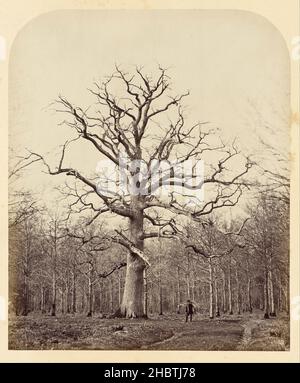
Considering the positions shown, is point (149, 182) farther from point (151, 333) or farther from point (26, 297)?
point (26, 297)

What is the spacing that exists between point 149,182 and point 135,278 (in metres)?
0.67

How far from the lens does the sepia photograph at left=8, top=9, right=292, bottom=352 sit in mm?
4512

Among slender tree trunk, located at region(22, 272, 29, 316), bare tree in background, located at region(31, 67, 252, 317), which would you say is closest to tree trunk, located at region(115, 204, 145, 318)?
bare tree in background, located at region(31, 67, 252, 317)

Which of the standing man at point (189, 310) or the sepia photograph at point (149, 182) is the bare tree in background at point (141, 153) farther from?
the standing man at point (189, 310)

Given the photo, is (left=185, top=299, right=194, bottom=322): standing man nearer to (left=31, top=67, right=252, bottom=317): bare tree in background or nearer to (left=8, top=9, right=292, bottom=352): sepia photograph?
(left=8, top=9, right=292, bottom=352): sepia photograph

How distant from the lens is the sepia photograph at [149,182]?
178 inches

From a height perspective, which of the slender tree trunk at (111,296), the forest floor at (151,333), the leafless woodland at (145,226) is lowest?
the forest floor at (151,333)

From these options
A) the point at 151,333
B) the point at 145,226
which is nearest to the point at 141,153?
the point at 145,226

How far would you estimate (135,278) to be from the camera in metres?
4.57

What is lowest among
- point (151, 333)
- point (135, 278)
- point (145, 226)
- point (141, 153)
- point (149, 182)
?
point (151, 333)

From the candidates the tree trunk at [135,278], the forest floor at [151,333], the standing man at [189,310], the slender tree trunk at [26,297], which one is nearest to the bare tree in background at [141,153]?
the tree trunk at [135,278]

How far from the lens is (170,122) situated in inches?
181
